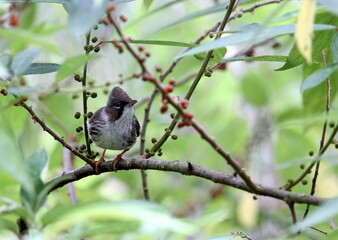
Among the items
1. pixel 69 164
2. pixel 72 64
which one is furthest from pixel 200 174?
pixel 69 164

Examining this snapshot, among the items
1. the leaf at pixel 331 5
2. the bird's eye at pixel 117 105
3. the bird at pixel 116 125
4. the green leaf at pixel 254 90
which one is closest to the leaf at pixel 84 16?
the leaf at pixel 331 5

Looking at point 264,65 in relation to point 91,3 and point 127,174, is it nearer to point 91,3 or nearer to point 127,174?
point 127,174

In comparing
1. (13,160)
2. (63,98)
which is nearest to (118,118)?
(63,98)

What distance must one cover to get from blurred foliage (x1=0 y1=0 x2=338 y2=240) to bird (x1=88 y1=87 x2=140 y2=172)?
5.1 inches

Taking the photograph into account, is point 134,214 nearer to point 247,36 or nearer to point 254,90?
point 247,36

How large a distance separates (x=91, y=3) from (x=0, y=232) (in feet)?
1.85

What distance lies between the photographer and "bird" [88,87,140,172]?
3.09m

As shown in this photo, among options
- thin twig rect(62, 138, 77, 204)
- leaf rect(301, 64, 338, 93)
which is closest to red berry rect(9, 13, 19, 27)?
thin twig rect(62, 138, 77, 204)

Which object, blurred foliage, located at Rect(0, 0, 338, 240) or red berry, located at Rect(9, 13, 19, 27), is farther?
red berry, located at Rect(9, 13, 19, 27)

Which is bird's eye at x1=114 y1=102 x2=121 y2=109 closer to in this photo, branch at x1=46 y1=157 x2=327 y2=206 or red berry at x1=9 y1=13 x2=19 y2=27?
red berry at x1=9 y1=13 x2=19 y2=27

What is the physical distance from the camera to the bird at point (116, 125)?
309 cm

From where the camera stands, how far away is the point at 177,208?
4.59 m

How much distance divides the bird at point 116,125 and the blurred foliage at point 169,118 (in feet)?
0.43

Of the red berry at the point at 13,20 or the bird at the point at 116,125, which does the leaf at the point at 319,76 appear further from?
the red berry at the point at 13,20
